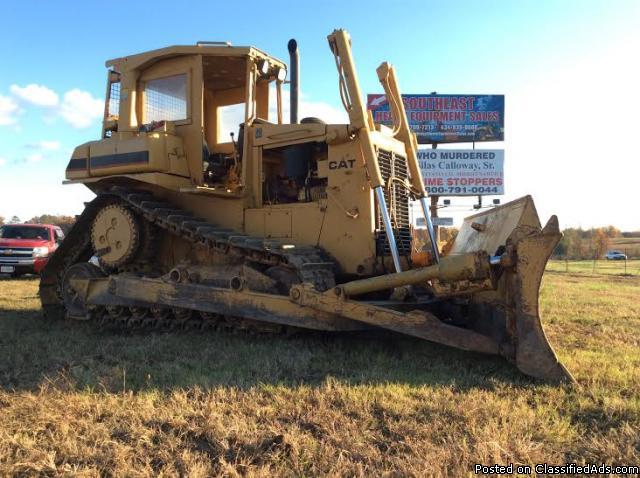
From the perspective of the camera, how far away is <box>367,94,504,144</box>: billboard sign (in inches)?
858

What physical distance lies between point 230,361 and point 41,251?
509 inches

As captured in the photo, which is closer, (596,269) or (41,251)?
(41,251)

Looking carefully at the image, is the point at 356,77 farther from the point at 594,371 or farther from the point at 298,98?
the point at 594,371

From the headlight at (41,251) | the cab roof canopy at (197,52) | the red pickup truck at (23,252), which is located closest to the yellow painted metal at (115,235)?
the cab roof canopy at (197,52)

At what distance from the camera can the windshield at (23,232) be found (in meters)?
16.3

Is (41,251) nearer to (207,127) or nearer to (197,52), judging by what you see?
(207,127)

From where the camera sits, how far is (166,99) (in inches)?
289

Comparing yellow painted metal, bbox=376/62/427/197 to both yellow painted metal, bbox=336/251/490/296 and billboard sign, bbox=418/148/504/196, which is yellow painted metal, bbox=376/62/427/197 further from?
billboard sign, bbox=418/148/504/196

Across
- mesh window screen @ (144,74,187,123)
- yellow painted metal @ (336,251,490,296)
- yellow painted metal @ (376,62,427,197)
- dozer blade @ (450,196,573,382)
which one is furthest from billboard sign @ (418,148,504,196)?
yellow painted metal @ (336,251,490,296)

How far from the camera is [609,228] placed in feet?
288

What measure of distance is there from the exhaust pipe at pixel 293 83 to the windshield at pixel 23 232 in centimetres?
1228

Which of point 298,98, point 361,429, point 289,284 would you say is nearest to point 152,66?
point 298,98
